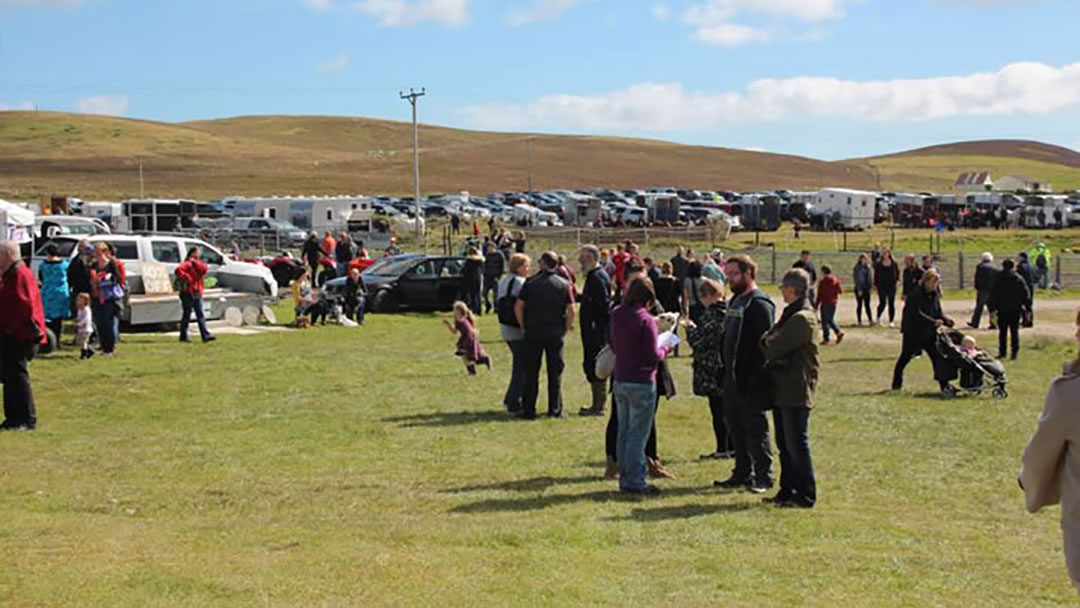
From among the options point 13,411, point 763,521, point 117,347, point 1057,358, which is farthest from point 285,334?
point 763,521

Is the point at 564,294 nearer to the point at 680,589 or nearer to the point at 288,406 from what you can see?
the point at 288,406

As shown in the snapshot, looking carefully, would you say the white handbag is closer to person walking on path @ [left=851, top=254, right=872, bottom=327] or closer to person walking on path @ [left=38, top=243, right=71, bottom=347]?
person walking on path @ [left=38, top=243, right=71, bottom=347]

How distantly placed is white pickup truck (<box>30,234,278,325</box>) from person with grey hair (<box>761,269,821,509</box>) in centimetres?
1320

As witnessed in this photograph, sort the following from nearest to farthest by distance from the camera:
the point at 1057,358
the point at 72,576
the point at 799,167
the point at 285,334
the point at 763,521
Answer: the point at 72,576, the point at 763,521, the point at 1057,358, the point at 285,334, the point at 799,167

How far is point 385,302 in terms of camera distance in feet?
88.4

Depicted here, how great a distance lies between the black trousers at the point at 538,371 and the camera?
497 inches

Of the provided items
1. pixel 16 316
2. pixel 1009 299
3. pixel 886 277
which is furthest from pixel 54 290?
pixel 886 277

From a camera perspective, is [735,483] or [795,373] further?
[735,483]

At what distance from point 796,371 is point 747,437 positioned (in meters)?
1.01

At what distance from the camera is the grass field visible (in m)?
6.74

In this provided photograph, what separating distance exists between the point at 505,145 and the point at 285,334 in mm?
150209

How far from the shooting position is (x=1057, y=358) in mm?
20297

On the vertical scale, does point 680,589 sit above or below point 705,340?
below

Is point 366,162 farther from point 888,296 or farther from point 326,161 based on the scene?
point 888,296
